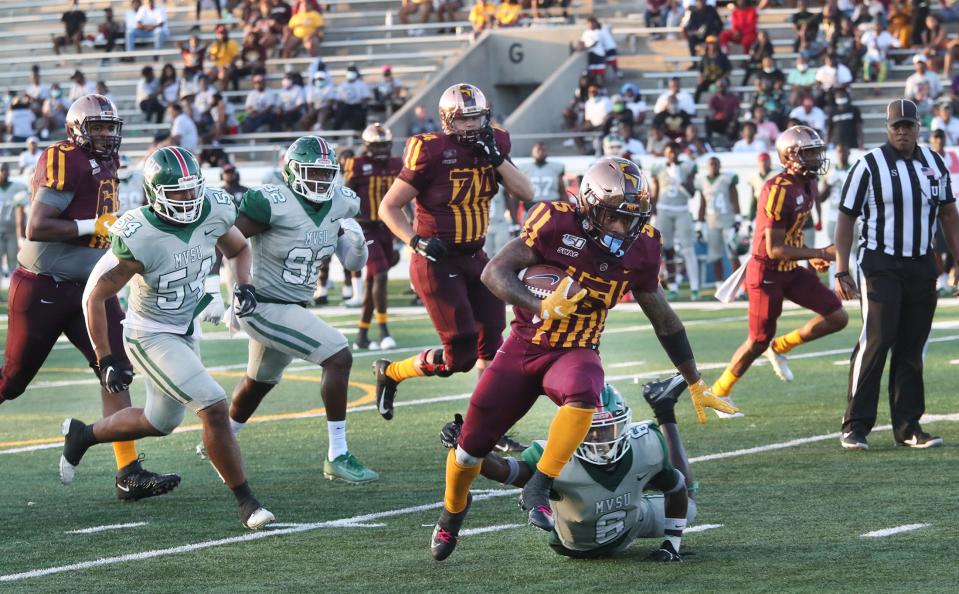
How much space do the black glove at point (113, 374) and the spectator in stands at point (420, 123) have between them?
16.6 meters

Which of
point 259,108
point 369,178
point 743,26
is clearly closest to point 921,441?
point 369,178

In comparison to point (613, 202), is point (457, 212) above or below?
below

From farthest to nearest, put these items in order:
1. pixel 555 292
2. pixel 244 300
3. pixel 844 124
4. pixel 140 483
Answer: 1. pixel 844 124
2. pixel 140 483
3. pixel 244 300
4. pixel 555 292

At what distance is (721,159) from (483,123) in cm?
1147

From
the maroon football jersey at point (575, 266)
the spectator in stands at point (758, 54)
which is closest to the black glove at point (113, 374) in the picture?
the maroon football jersey at point (575, 266)

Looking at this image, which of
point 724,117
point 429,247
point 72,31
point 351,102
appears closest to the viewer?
point 429,247

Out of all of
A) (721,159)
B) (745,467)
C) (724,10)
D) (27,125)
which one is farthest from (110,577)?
(27,125)

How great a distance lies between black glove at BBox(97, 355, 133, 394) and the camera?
21.7 feet

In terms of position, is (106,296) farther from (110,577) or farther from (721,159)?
(721,159)

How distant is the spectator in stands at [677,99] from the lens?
73.1 feet

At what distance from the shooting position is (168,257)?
666 cm

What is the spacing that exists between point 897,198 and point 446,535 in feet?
11.6

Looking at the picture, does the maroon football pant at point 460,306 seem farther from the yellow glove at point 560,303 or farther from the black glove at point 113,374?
the yellow glove at point 560,303

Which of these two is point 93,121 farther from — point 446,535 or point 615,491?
point 615,491
